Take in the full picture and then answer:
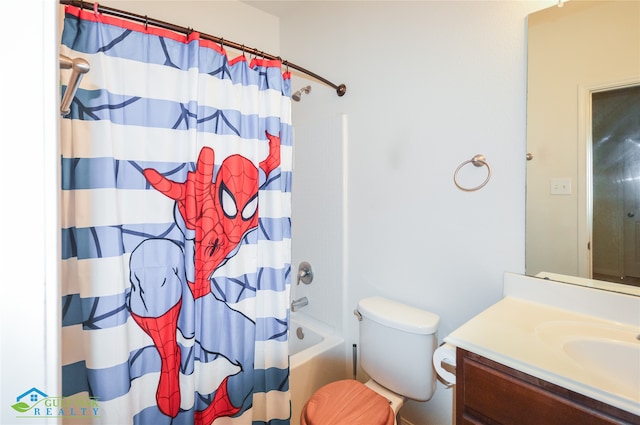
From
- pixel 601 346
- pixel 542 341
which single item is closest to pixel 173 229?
pixel 542 341

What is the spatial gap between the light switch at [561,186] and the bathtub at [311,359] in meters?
1.35

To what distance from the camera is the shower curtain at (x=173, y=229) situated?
94 centimetres

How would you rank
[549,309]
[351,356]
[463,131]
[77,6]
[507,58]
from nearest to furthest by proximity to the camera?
[77,6]
[549,309]
[507,58]
[463,131]
[351,356]

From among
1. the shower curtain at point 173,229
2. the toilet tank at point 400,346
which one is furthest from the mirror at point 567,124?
the shower curtain at point 173,229

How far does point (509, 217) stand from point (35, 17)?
1.43m

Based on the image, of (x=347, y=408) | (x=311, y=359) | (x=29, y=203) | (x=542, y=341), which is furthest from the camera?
(x=311, y=359)

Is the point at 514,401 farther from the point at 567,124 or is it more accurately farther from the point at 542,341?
the point at 567,124

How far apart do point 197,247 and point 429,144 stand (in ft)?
3.83

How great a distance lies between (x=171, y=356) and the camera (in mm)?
1094

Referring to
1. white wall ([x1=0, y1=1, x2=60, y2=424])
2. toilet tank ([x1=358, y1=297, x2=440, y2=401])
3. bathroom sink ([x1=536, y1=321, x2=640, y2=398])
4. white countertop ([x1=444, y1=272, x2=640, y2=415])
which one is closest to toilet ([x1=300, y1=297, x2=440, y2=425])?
toilet tank ([x1=358, y1=297, x2=440, y2=401])

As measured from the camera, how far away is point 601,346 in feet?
2.70

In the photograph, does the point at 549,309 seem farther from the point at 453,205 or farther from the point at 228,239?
the point at 228,239

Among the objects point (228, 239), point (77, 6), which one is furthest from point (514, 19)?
point (77, 6)

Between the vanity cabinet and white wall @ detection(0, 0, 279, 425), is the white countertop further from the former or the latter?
white wall @ detection(0, 0, 279, 425)
